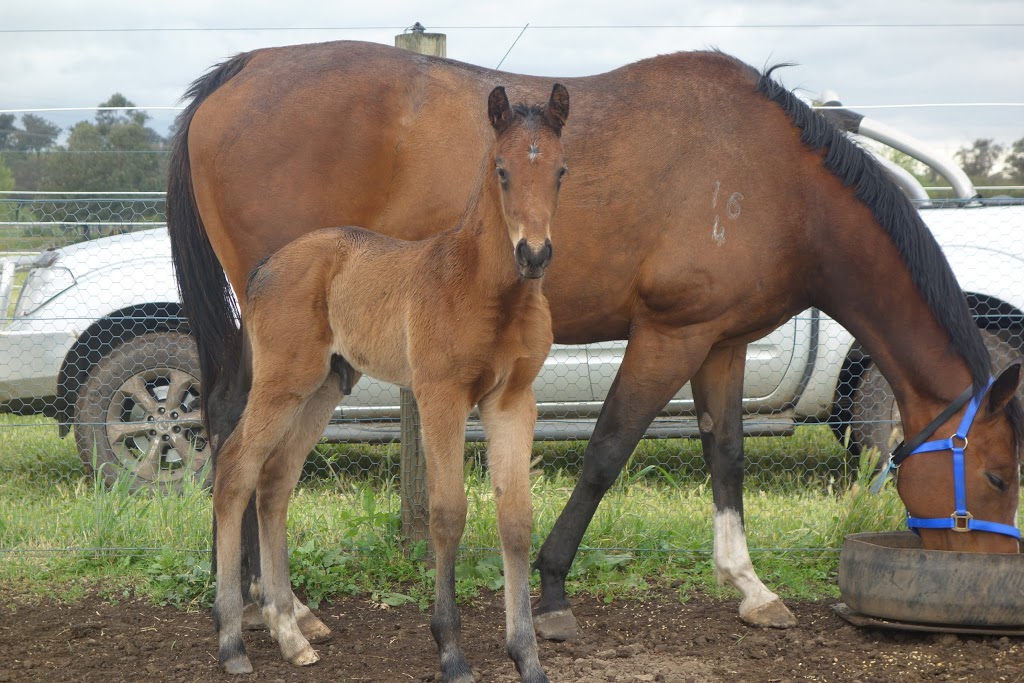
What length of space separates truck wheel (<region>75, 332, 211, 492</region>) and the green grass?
0.32 metres

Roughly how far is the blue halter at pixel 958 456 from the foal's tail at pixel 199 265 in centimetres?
281

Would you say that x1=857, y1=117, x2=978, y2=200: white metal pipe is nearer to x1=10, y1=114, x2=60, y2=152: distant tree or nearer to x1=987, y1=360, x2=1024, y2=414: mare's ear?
x1=987, y1=360, x2=1024, y2=414: mare's ear

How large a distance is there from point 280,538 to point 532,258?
1.68m

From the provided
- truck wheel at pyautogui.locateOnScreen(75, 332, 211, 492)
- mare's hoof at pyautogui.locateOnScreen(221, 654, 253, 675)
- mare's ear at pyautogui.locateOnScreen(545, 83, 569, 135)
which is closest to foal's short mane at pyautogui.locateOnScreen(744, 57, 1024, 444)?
mare's ear at pyautogui.locateOnScreen(545, 83, 569, 135)

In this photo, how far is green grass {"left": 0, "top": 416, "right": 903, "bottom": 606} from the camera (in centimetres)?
446

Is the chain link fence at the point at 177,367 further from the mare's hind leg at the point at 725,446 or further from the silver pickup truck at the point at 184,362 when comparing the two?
the mare's hind leg at the point at 725,446

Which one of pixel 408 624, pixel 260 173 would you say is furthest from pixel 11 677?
pixel 260 173

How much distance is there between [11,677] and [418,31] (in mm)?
3269

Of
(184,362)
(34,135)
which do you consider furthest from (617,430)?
(34,135)

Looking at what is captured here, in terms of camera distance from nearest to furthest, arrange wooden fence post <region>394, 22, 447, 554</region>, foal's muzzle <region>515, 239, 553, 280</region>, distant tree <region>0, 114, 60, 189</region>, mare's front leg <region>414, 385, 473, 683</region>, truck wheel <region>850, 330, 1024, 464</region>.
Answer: foal's muzzle <region>515, 239, 553, 280</region>
mare's front leg <region>414, 385, 473, 683</region>
wooden fence post <region>394, 22, 447, 554</region>
truck wheel <region>850, 330, 1024, 464</region>
distant tree <region>0, 114, 60, 189</region>

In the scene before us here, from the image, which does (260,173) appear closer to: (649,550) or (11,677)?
(11,677)

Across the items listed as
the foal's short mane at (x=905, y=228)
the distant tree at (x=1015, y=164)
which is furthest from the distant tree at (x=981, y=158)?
the foal's short mane at (x=905, y=228)

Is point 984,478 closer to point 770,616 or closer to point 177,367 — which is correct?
point 770,616

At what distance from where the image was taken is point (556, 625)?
3.95 meters
